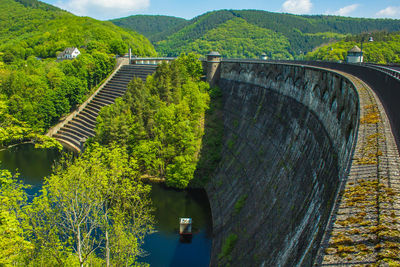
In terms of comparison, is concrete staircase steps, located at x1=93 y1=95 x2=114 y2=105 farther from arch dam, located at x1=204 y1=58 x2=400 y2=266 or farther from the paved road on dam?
the paved road on dam

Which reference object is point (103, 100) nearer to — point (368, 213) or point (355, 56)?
point (355, 56)

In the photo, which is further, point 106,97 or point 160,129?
point 106,97

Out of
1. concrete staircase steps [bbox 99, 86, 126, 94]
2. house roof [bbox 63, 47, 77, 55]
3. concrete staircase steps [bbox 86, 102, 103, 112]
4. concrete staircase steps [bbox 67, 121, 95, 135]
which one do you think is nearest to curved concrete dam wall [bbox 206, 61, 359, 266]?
concrete staircase steps [bbox 67, 121, 95, 135]

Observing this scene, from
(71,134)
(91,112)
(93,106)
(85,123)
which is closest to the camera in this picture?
(71,134)

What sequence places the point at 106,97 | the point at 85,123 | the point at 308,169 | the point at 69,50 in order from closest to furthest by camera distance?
the point at 308,169 → the point at 85,123 → the point at 106,97 → the point at 69,50

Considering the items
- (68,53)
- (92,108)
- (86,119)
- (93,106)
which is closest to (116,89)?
(93,106)
